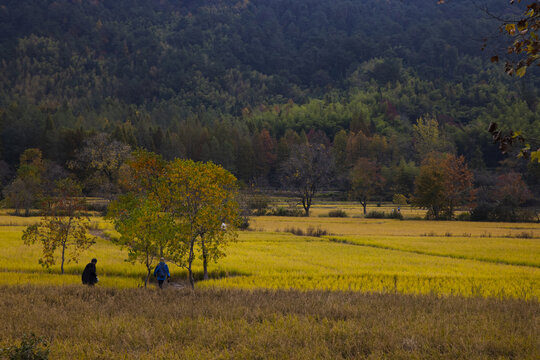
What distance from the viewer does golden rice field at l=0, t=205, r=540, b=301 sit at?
18922mm

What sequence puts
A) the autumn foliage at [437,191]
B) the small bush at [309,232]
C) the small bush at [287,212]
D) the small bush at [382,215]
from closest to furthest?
the small bush at [309,232] → the autumn foliage at [437,191] → the small bush at [382,215] → the small bush at [287,212]

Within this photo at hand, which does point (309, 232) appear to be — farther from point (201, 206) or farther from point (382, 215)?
point (382, 215)

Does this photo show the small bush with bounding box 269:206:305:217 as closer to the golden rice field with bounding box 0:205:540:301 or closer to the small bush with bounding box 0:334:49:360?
the golden rice field with bounding box 0:205:540:301

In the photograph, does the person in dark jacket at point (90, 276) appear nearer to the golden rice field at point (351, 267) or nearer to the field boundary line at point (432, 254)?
the golden rice field at point (351, 267)

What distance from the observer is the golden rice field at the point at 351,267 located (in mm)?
18922

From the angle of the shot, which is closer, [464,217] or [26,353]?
[26,353]

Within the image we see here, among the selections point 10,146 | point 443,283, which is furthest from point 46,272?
point 10,146

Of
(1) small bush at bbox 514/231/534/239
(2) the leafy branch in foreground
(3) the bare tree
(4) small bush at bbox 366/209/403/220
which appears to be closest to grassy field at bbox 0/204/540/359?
(2) the leafy branch in foreground

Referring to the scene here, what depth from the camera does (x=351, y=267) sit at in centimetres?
2495

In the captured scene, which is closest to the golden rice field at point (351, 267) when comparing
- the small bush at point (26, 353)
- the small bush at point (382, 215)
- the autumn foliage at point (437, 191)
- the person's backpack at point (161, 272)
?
the person's backpack at point (161, 272)

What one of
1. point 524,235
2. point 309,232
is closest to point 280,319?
point 309,232

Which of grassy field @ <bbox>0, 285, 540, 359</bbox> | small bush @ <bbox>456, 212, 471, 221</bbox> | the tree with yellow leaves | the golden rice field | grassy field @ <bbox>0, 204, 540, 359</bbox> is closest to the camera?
grassy field @ <bbox>0, 285, 540, 359</bbox>

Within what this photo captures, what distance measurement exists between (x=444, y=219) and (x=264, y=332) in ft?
236

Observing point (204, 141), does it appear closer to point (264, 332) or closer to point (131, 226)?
Answer: point (131, 226)
